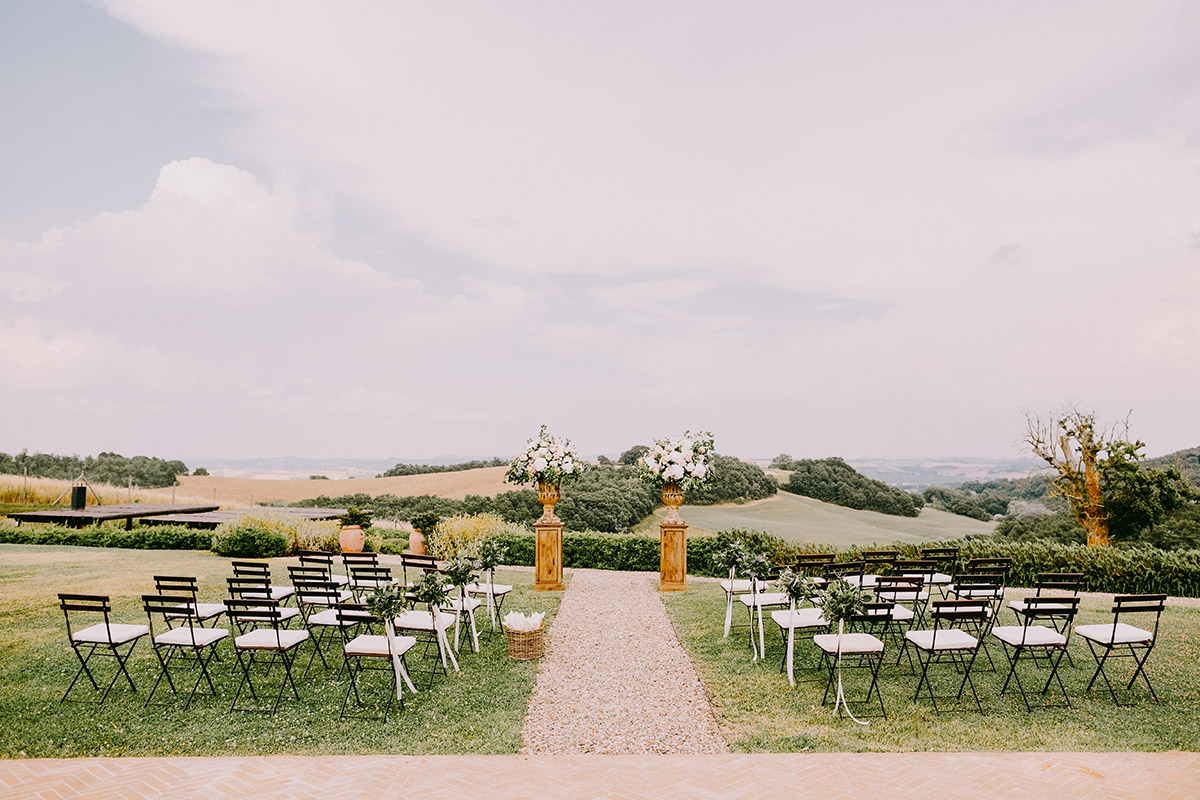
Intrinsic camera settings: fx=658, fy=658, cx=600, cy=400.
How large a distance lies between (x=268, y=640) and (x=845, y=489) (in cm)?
3631

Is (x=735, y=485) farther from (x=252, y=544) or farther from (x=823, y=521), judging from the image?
(x=252, y=544)

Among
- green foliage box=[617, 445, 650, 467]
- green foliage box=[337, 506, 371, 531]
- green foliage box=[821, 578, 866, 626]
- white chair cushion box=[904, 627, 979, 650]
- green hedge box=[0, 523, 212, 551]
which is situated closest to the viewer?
green foliage box=[821, 578, 866, 626]

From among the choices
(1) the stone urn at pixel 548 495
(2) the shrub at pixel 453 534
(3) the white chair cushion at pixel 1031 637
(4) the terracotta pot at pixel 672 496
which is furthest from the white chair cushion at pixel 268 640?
(2) the shrub at pixel 453 534

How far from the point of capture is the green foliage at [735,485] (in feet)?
111

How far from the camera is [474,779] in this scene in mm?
4727

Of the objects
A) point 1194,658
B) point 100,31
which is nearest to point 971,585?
point 1194,658

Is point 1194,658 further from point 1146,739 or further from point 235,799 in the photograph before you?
point 235,799

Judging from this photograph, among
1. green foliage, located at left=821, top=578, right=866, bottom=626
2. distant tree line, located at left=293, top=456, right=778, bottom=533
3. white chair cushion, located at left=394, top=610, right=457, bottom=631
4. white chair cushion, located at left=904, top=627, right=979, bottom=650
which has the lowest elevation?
distant tree line, located at left=293, top=456, right=778, bottom=533

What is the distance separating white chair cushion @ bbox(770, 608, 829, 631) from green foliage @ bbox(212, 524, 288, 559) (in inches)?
526

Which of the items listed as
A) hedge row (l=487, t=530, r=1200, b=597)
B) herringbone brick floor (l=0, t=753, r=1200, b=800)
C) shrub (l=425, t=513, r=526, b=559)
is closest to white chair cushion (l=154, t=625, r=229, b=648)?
herringbone brick floor (l=0, t=753, r=1200, b=800)

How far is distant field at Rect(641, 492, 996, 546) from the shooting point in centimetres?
2775

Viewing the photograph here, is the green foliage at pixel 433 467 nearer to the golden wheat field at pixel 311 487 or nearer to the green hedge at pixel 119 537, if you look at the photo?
the golden wheat field at pixel 311 487

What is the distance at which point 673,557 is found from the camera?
502 inches

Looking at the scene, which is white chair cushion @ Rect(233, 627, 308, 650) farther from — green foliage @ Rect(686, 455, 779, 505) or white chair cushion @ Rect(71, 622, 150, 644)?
green foliage @ Rect(686, 455, 779, 505)
